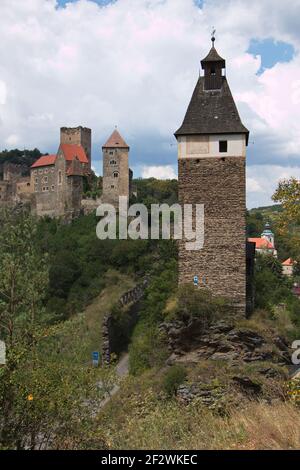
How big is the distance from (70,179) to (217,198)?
35.7 m

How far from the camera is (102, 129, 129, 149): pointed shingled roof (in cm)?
5291

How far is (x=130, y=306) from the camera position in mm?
35031

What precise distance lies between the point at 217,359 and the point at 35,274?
28.8ft

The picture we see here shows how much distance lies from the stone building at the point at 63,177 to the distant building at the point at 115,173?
4.43 meters

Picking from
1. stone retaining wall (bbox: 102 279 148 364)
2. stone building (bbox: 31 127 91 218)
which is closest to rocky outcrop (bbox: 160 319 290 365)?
stone retaining wall (bbox: 102 279 148 364)

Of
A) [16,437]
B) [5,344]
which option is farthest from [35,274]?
[16,437]

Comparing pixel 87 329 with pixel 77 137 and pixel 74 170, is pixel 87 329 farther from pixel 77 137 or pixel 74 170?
pixel 77 137

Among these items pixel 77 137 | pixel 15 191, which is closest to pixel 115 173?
pixel 77 137

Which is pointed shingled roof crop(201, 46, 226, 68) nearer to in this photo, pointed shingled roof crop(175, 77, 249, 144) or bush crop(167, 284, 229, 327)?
pointed shingled roof crop(175, 77, 249, 144)

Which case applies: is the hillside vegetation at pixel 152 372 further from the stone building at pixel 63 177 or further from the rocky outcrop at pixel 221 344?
the stone building at pixel 63 177

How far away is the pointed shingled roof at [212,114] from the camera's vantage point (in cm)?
2252

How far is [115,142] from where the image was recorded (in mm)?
53219

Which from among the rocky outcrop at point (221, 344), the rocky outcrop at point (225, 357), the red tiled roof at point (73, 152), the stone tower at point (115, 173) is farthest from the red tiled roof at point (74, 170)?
the rocky outcrop at point (221, 344)

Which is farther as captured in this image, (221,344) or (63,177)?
(63,177)
